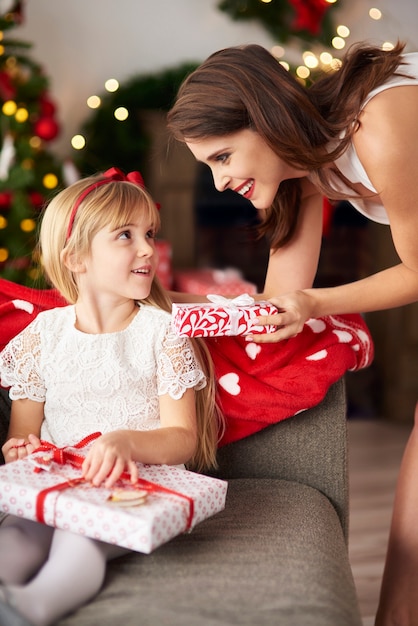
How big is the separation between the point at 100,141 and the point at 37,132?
0.45m

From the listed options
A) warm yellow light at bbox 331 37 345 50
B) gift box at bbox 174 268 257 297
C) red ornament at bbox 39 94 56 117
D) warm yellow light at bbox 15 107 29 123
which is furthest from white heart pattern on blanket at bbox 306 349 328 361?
warm yellow light at bbox 331 37 345 50

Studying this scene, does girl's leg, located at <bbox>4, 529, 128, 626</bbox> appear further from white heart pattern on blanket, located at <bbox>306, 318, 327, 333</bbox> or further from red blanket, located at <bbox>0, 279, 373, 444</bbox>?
white heart pattern on blanket, located at <bbox>306, 318, 327, 333</bbox>

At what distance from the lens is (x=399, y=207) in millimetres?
1456

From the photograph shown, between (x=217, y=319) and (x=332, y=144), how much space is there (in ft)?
1.40

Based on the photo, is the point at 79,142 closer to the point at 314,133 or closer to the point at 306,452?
the point at 314,133

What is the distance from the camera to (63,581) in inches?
42.7

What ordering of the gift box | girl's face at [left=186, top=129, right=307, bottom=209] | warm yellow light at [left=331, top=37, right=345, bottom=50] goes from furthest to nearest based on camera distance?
warm yellow light at [left=331, top=37, right=345, bottom=50] → the gift box → girl's face at [left=186, top=129, right=307, bottom=209]

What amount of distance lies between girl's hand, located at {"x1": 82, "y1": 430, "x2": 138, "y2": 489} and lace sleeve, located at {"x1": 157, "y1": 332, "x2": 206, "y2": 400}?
217mm

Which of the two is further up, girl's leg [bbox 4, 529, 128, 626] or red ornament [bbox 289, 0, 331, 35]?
red ornament [bbox 289, 0, 331, 35]

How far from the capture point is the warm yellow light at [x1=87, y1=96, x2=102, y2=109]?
3.61 meters

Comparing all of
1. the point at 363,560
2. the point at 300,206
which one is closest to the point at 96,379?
the point at 300,206

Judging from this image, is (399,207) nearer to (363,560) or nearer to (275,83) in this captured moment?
(275,83)

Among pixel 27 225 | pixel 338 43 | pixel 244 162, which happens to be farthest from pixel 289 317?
pixel 338 43

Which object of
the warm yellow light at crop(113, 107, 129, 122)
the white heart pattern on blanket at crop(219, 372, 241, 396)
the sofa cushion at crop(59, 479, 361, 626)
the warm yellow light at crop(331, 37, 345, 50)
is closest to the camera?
the sofa cushion at crop(59, 479, 361, 626)
